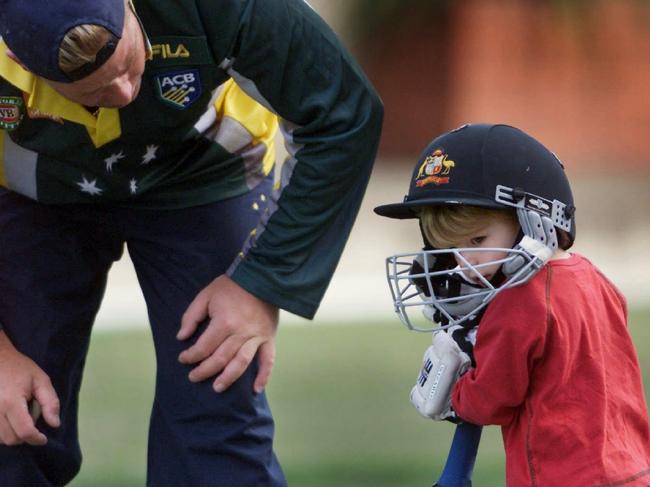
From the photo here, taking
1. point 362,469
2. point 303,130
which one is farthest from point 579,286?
point 362,469

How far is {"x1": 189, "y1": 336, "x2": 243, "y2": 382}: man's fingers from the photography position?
333cm

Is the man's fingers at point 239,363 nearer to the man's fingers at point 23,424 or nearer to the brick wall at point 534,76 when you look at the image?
the man's fingers at point 23,424

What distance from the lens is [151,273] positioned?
3639 mm

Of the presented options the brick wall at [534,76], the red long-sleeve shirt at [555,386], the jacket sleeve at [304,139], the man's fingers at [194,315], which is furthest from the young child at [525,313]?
the brick wall at [534,76]

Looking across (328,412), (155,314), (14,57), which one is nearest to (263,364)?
(155,314)

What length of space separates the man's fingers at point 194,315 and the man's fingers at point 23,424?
1.35ft

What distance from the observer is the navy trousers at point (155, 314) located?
11.4 ft

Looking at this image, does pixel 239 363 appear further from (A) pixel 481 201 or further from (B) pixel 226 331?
(A) pixel 481 201

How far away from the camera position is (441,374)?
10.3 feet

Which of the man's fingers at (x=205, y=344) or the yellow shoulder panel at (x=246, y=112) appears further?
the yellow shoulder panel at (x=246, y=112)

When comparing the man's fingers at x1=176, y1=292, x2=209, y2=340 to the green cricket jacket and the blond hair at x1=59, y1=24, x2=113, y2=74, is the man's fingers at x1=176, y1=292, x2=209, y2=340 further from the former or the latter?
the blond hair at x1=59, y1=24, x2=113, y2=74

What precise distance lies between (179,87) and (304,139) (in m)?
0.31

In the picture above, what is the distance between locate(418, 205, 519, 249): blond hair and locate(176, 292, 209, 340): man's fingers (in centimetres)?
60

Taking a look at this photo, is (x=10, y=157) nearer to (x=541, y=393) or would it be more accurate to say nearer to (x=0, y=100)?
(x=0, y=100)
